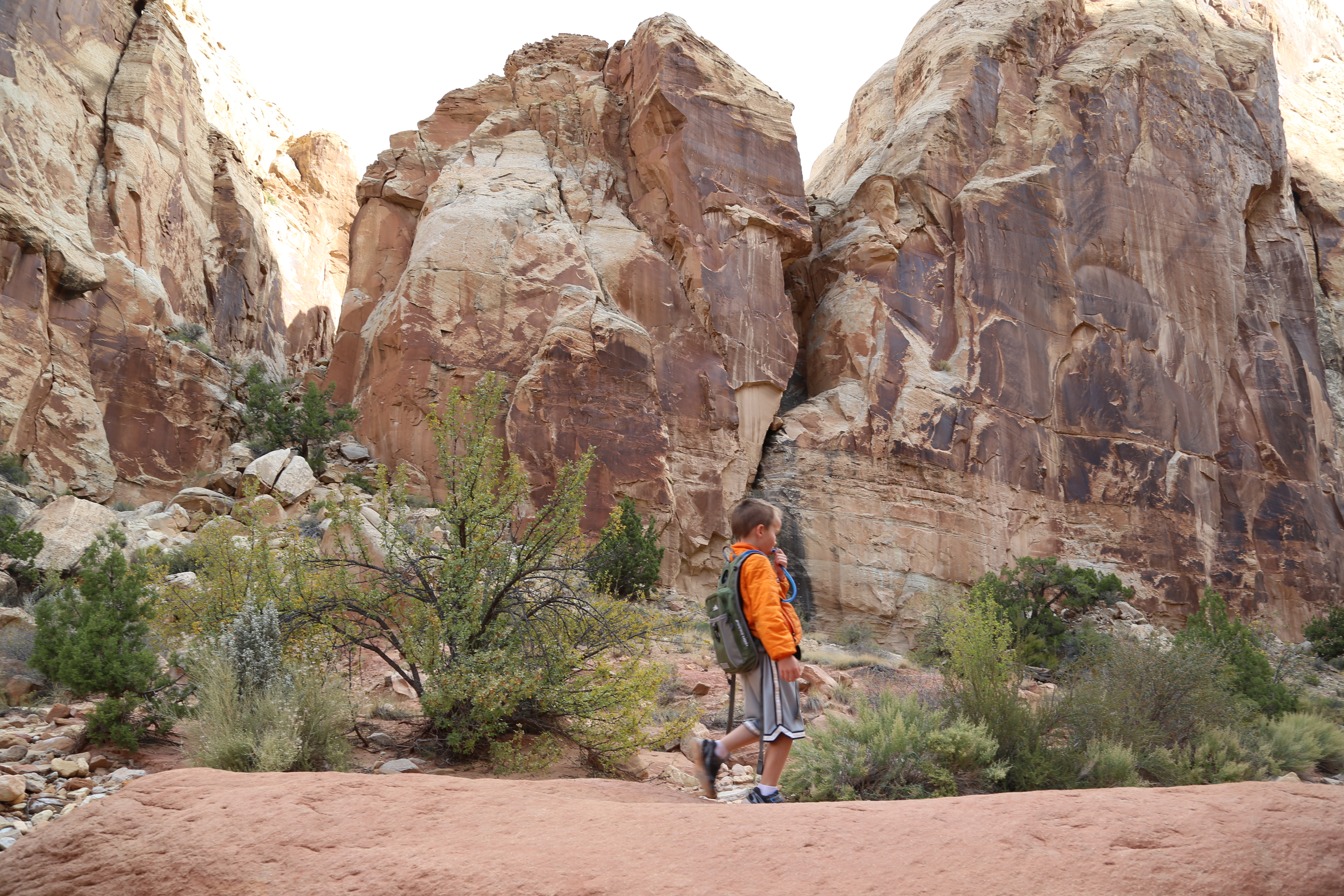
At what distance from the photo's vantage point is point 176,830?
3.26 meters

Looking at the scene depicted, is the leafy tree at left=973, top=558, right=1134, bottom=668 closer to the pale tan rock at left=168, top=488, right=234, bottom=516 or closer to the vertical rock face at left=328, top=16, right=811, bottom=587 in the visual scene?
the vertical rock face at left=328, top=16, right=811, bottom=587

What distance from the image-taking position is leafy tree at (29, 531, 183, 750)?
18.6 feet

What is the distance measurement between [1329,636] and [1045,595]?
29.4 feet

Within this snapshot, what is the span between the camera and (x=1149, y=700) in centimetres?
825

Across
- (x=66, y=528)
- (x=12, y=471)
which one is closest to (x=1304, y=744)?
(x=66, y=528)

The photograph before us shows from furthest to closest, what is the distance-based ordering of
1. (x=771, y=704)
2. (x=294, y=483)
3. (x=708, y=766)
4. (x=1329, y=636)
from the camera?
(x=1329, y=636) < (x=294, y=483) < (x=708, y=766) < (x=771, y=704)

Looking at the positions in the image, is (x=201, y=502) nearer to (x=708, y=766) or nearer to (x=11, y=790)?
(x=11, y=790)

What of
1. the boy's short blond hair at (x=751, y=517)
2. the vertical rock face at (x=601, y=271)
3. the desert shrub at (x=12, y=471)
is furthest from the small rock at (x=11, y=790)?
the vertical rock face at (x=601, y=271)

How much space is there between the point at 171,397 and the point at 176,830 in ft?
60.4

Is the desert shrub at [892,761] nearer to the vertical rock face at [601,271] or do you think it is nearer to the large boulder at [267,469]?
the vertical rock face at [601,271]

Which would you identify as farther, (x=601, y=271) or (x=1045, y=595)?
(x=601, y=271)

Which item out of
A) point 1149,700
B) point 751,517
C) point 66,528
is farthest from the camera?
point 66,528

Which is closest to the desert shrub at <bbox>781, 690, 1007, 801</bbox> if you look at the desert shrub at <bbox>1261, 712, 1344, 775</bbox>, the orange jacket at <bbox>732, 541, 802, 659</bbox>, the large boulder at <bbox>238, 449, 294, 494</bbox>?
the orange jacket at <bbox>732, 541, 802, 659</bbox>

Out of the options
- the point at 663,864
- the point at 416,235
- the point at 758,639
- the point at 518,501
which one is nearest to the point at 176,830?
the point at 663,864
